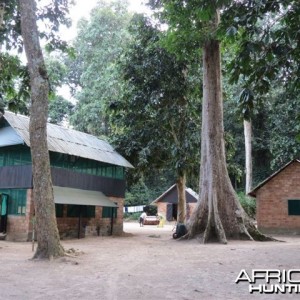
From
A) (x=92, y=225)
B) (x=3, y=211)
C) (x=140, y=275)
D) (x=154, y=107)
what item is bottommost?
(x=140, y=275)

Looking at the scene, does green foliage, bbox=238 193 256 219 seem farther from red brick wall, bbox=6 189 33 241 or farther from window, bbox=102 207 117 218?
red brick wall, bbox=6 189 33 241

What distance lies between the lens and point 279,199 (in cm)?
A: 2258

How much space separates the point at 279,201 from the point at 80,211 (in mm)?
10678

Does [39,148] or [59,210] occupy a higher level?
[39,148]

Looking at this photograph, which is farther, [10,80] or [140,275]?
[10,80]

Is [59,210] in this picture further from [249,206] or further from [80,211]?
[249,206]

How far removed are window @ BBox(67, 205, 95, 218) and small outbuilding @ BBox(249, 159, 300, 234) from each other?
29.9 ft

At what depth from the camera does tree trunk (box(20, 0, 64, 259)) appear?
10609mm

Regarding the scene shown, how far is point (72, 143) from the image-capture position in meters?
20.7

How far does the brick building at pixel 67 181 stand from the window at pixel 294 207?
9.29m

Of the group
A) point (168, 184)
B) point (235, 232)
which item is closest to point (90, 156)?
point (235, 232)

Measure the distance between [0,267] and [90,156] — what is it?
1151 cm

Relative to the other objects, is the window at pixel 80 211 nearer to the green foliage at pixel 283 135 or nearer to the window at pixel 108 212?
the window at pixel 108 212

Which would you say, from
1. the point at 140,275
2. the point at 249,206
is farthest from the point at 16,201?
the point at 249,206
